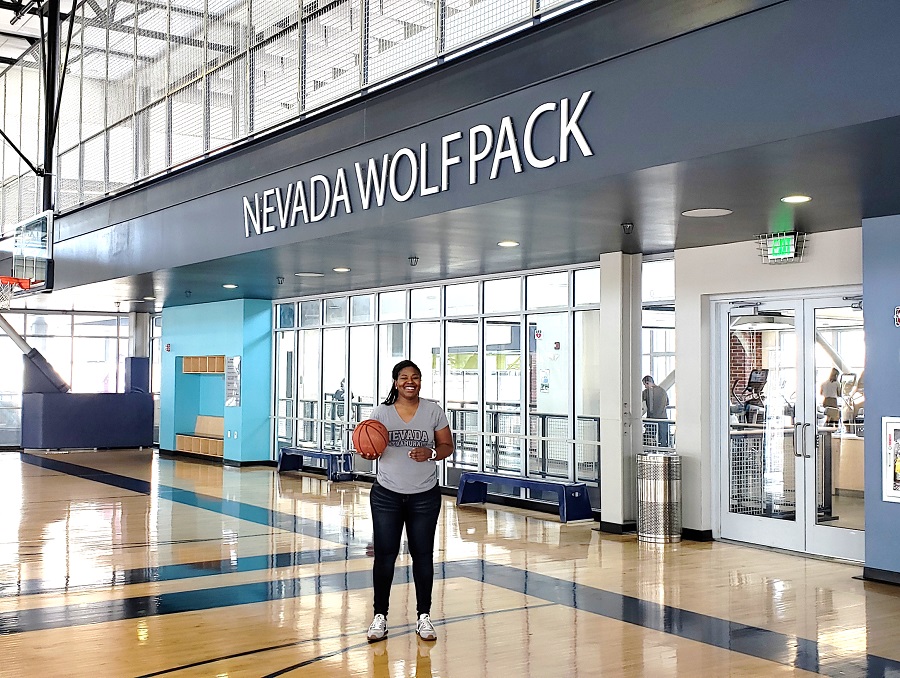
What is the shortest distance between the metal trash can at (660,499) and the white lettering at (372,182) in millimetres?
3658

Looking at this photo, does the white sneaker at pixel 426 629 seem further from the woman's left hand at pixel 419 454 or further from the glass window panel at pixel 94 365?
the glass window panel at pixel 94 365

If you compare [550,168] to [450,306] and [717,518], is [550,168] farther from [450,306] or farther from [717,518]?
[450,306]

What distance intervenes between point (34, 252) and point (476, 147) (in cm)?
1011

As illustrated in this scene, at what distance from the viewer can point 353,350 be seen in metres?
15.5

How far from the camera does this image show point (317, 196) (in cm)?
899

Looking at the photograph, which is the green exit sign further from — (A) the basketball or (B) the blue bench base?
(B) the blue bench base

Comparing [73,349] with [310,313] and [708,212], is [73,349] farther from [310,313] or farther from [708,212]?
[708,212]

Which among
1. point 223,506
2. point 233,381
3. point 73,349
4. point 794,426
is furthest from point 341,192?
point 73,349

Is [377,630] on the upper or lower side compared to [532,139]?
lower

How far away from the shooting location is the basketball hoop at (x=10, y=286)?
14.9 m

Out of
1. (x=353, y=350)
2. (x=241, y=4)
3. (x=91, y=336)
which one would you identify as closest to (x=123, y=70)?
(x=241, y=4)

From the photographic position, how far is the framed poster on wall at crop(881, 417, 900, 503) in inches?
292

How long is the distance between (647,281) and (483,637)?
5.49 m

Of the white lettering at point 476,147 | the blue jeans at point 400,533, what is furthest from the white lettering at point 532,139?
the blue jeans at point 400,533
